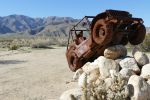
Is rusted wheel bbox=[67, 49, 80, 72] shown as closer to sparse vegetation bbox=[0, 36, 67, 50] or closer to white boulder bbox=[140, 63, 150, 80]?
white boulder bbox=[140, 63, 150, 80]

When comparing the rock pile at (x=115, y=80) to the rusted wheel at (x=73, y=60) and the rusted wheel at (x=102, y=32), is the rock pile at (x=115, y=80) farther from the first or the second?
the rusted wheel at (x=73, y=60)

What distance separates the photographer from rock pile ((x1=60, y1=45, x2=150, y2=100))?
7.39m

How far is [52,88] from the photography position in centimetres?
1135

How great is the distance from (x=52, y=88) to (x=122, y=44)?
3.20m

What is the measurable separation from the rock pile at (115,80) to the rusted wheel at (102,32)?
1.59 ft

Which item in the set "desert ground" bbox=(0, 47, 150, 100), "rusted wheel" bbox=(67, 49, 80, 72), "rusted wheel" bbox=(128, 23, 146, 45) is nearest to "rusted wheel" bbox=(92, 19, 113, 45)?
"rusted wheel" bbox=(128, 23, 146, 45)

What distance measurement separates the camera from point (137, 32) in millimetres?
12023

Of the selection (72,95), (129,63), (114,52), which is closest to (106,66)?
(129,63)

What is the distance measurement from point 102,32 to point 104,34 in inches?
4.7

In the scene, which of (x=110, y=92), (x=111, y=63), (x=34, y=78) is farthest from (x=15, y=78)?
(x=110, y=92)

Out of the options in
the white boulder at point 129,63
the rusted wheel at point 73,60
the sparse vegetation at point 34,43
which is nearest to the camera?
the white boulder at point 129,63

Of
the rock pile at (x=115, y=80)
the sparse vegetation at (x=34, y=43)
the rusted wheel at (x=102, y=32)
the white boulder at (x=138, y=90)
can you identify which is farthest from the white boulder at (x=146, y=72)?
the sparse vegetation at (x=34, y=43)

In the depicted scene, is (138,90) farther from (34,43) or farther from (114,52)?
(34,43)

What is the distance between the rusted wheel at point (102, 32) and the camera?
10797mm
